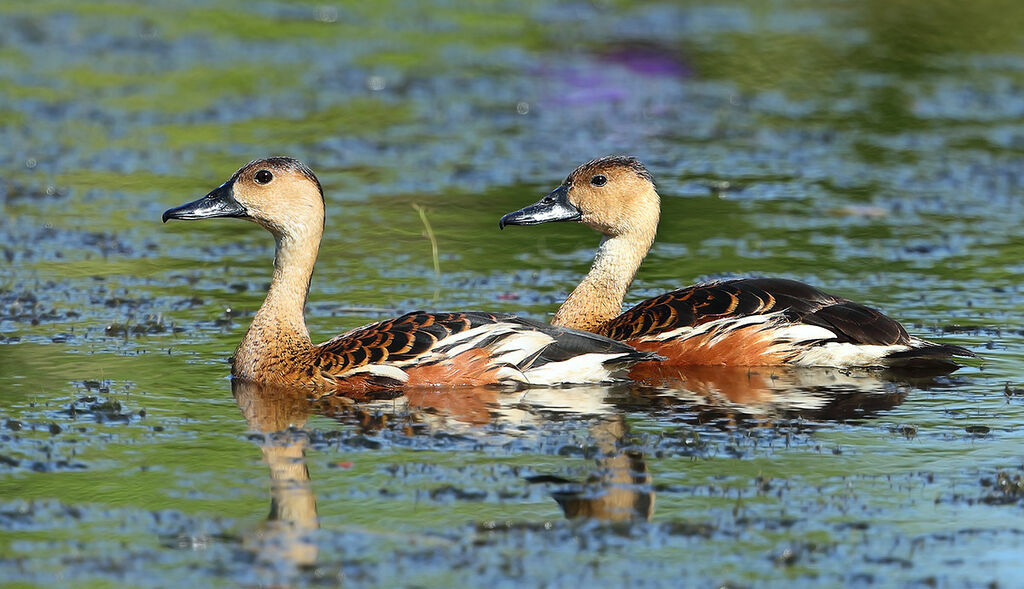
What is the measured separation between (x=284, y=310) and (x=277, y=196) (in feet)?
2.33

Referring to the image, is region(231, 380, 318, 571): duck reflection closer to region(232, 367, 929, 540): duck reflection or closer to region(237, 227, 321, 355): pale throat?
region(232, 367, 929, 540): duck reflection

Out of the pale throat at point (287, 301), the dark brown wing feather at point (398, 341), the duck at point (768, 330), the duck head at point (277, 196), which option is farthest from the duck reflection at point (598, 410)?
the duck head at point (277, 196)

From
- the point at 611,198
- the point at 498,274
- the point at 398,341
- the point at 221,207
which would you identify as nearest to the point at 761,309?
the point at 611,198

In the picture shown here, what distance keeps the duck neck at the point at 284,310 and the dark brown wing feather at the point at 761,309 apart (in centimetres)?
196

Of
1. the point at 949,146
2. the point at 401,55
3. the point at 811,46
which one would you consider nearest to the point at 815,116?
the point at 949,146

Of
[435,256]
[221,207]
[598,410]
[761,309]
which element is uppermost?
[221,207]

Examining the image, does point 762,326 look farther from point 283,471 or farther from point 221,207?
point 283,471

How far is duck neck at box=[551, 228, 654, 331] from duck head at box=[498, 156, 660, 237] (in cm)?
10

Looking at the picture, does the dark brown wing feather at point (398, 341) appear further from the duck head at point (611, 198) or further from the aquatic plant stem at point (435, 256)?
the aquatic plant stem at point (435, 256)

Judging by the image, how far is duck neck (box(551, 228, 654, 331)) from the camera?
34.5 feet

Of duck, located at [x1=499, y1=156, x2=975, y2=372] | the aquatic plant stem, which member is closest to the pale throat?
the aquatic plant stem

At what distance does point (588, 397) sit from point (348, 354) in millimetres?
1351

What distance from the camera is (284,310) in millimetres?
9586

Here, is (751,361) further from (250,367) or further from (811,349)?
(250,367)
